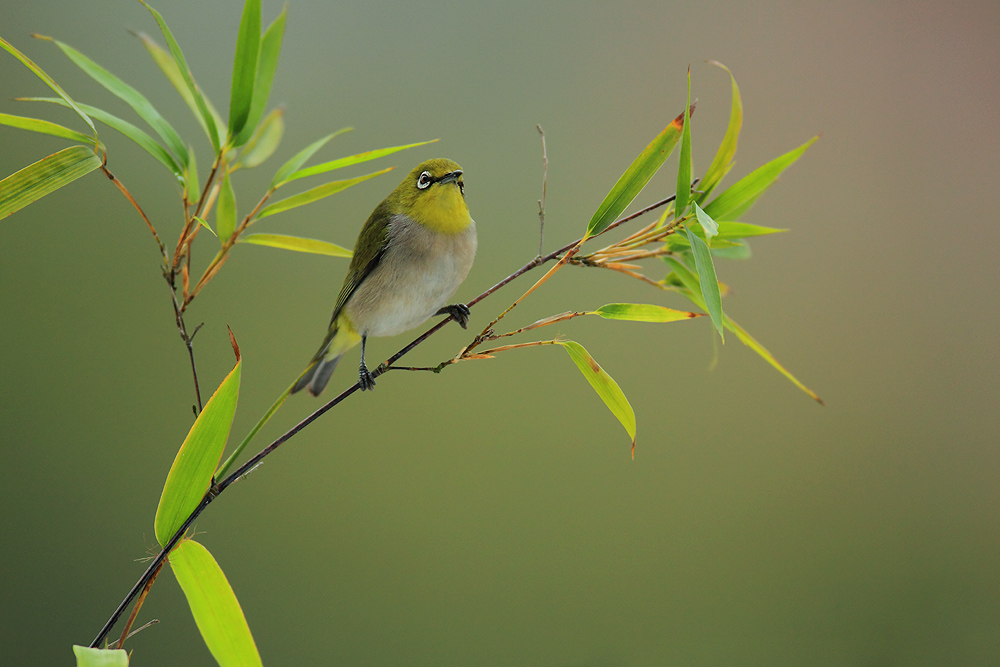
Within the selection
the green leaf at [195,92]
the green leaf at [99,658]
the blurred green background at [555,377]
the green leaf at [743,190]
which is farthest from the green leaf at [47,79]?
the blurred green background at [555,377]

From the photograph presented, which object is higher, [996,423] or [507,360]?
[507,360]

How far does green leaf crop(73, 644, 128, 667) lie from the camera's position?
2.06 ft

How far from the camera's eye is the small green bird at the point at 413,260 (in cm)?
98

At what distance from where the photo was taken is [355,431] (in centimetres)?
192

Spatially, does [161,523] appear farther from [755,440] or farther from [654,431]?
[755,440]

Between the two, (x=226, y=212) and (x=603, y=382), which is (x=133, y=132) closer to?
(x=226, y=212)

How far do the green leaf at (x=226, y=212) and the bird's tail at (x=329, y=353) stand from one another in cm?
25

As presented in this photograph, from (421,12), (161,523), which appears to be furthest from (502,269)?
(161,523)

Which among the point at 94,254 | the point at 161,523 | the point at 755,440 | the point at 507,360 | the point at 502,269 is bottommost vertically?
the point at 755,440

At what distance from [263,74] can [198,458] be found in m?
0.47

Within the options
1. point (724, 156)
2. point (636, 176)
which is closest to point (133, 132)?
point (636, 176)

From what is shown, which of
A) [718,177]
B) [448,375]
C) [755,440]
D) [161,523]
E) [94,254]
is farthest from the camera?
[755,440]

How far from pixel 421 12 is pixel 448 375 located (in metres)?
1.15

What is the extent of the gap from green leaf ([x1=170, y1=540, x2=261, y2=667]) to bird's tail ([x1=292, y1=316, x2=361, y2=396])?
1.05ft
